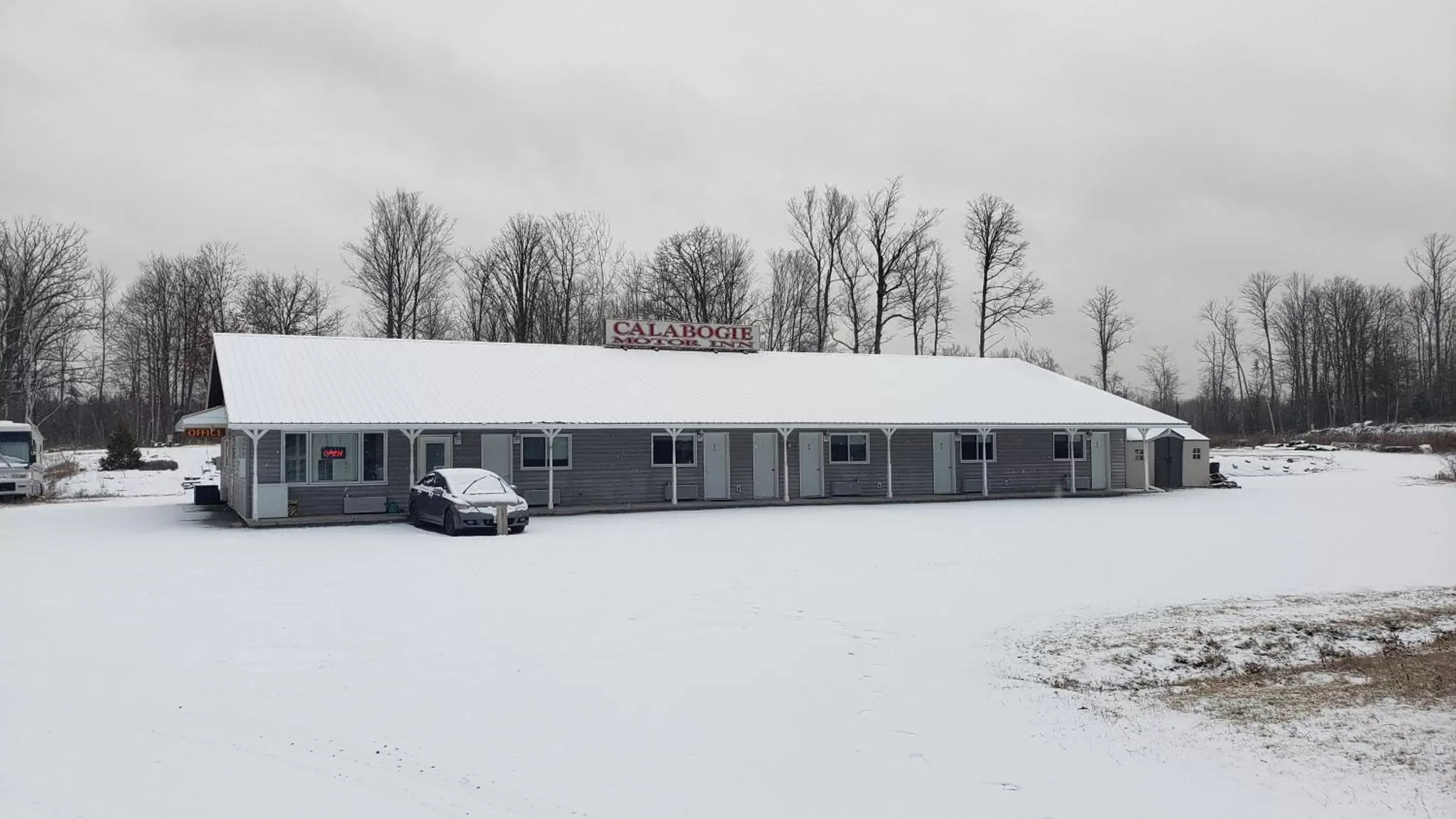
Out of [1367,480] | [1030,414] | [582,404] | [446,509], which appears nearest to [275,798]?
[446,509]

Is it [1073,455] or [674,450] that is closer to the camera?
[674,450]

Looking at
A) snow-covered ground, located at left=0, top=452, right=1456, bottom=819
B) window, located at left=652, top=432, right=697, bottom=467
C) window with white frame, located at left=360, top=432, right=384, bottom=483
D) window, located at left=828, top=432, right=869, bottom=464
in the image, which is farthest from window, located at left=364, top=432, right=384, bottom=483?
window, located at left=828, top=432, right=869, bottom=464

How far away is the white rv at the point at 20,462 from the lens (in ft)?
91.1

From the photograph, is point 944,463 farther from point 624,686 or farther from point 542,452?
point 624,686

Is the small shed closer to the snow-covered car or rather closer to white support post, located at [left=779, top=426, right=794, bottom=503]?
white support post, located at [left=779, top=426, right=794, bottom=503]

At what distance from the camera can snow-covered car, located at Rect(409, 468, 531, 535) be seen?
18844 millimetres

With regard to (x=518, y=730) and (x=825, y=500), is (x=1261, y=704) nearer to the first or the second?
(x=518, y=730)

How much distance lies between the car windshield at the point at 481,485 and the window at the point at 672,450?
654 cm

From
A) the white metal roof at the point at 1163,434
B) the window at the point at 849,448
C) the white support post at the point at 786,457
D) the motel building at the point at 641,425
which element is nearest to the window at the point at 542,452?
the motel building at the point at 641,425

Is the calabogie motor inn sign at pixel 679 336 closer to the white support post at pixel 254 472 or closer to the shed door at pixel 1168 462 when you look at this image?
the white support post at pixel 254 472

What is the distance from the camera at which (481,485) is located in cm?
1983

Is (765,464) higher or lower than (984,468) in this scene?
higher

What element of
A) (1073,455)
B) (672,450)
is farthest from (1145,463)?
(672,450)

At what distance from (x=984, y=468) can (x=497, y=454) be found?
14.4 metres
